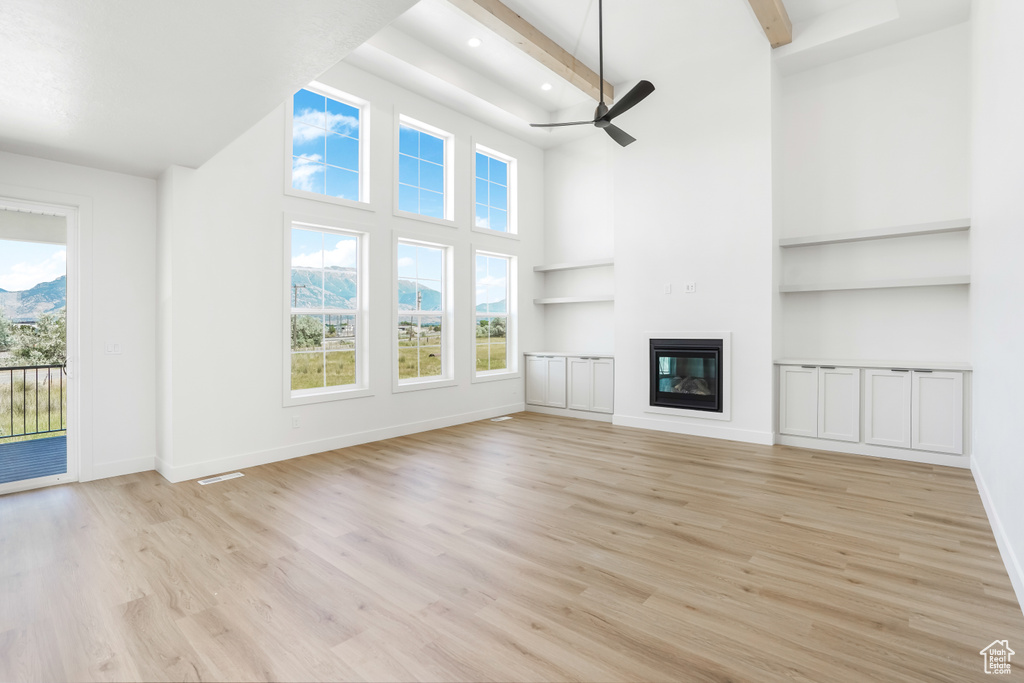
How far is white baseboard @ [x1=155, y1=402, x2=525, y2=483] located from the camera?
3955 mm

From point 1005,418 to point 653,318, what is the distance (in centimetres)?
349

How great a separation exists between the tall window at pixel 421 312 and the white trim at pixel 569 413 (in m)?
1.53

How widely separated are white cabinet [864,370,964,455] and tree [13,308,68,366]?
6.81m

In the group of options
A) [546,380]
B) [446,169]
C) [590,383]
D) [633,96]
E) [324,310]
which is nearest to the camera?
→ [633,96]

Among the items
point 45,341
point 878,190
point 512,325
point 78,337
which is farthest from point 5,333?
point 878,190

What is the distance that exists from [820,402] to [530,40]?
4.42m

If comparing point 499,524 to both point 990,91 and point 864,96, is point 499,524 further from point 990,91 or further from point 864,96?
point 864,96

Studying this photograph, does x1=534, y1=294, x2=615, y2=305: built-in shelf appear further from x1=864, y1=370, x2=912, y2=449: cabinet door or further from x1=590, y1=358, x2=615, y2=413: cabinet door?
x1=864, y1=370, x2=912, y2=449: cabinet door

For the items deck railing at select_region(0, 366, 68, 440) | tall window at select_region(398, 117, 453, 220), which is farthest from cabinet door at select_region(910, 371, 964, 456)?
deck railing at select_region(0, 366, 68, 440)

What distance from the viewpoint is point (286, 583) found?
2.29 metres

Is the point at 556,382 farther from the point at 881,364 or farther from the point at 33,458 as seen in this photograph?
the point at 33,458

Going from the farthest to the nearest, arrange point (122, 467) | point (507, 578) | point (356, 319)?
point (356, 319) → point (122, 467) → point (507, 578)

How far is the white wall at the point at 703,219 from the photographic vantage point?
16.3ft

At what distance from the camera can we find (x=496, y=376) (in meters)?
6.65
